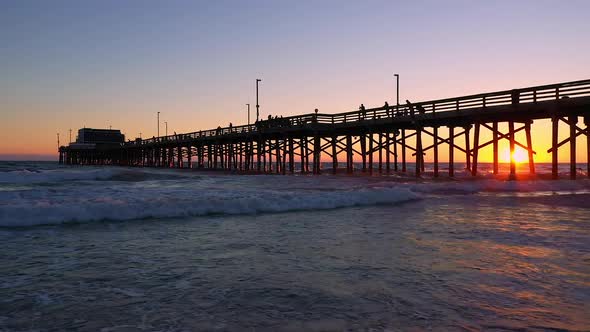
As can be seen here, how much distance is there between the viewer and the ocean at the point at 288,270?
3.18 m

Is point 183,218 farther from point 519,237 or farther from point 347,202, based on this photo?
point 519,237

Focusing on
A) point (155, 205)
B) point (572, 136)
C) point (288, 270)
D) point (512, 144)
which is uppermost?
point (572, 136)

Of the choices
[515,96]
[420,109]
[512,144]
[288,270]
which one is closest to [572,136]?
[512,144]

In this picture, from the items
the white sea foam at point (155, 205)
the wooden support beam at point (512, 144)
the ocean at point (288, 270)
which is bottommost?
the ocean at point (288, 270)

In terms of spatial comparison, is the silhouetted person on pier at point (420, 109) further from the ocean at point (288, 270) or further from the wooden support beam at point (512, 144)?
the ocean at point (288, 270)

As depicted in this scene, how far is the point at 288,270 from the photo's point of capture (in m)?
4.64

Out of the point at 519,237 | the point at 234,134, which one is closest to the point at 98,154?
the point at 234,134

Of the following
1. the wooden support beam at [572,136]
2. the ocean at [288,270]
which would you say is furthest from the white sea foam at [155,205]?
the wooden support beam at [572,136]

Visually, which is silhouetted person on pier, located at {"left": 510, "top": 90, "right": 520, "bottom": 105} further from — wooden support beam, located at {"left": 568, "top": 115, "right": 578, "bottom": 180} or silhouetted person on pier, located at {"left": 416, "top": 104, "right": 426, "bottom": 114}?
silhouetted person on pier, located at {"left": 416, "top": 104, "right": 426, "bottom": 114}

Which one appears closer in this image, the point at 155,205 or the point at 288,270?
the point at 288,270

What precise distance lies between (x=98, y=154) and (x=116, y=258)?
307 feet

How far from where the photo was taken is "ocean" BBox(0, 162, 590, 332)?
10.4 ft

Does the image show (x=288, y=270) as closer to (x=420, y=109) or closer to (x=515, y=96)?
(x=515, y=96)

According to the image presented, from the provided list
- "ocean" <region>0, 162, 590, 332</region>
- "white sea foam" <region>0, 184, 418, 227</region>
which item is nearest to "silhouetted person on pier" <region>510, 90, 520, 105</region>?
"white sea foam" <region>0, 184, 418, 227</region>
